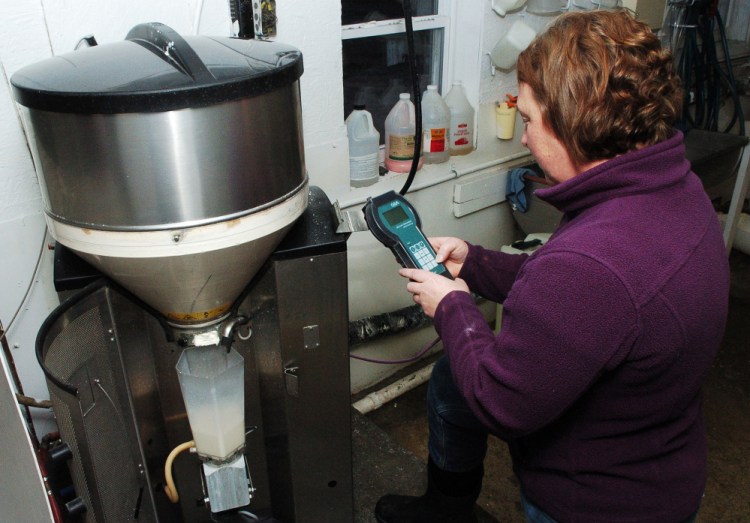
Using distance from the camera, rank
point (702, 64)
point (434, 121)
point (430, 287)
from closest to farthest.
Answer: point (430, 287) < point (434, 121) < point (702, 64)

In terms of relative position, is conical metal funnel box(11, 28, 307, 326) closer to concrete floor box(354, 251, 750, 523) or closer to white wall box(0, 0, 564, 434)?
white wall box(0, 0, 564, 434)

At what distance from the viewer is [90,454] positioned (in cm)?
79

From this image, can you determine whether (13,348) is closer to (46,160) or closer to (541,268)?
(46,160)

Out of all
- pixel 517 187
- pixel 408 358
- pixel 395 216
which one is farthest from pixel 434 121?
pixel 395 216

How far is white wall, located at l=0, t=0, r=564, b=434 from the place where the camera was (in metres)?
1.08

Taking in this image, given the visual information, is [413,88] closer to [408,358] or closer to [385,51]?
[385,51]

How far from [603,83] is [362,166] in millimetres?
987

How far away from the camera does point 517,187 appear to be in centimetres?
206

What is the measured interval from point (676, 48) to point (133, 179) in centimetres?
277

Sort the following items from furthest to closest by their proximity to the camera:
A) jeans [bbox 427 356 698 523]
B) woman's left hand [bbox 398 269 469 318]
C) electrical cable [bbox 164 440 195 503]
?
jeans [bbox 427 356 698 523]
electrical cable [bbox 164 440 195 503]
woman's left hand [bbox 398 269 469 318]

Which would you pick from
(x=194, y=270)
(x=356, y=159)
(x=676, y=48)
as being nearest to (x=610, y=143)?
(x=194, y=270)

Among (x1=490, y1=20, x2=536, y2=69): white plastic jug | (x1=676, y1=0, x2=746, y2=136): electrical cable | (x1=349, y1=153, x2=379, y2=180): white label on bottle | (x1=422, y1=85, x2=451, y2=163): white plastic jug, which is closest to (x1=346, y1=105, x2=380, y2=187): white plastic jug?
(x1=349, y1=153, x2=379, y2=180): white label on bottle

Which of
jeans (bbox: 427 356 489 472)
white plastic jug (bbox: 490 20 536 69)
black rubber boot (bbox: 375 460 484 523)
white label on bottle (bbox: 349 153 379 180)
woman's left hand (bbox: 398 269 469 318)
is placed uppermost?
white plastic jug (bbox: 490 20 536 69)

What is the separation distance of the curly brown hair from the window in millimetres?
1025
